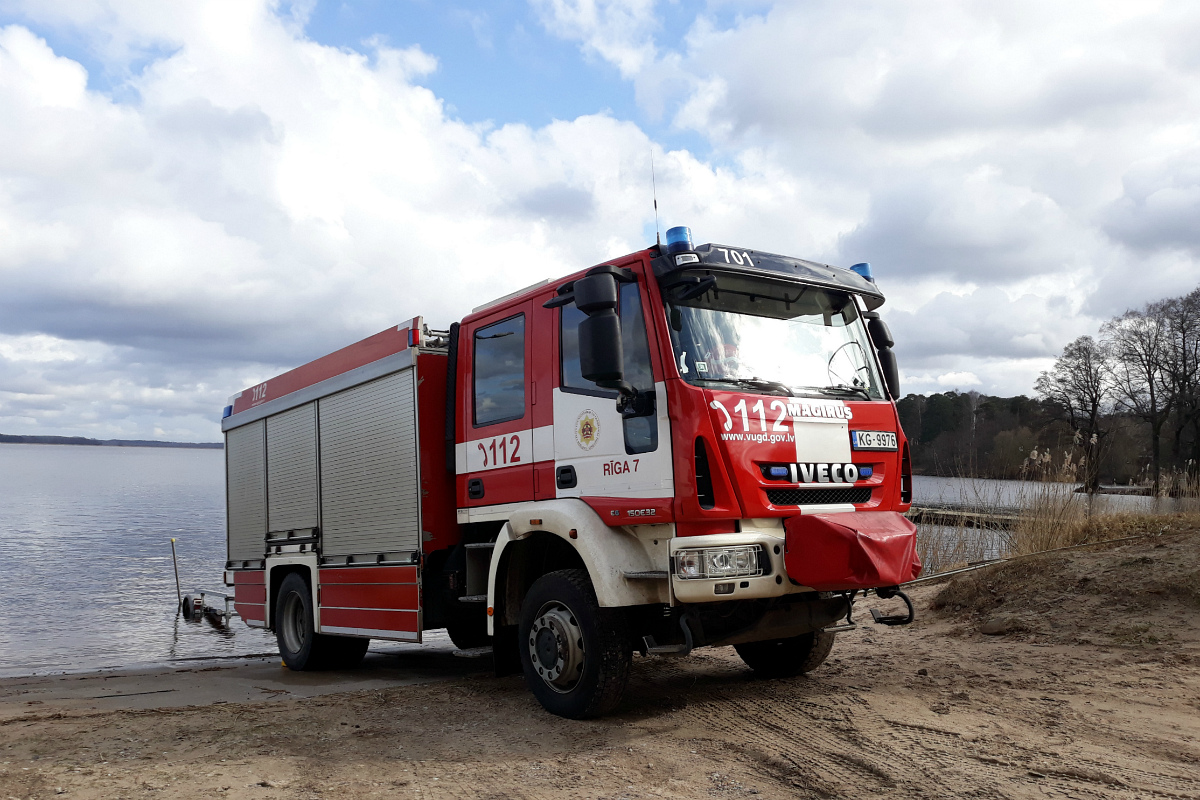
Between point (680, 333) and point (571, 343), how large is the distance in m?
0.92

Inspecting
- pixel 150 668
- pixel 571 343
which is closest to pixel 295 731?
pixel 571 343

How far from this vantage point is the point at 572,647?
5.71 m

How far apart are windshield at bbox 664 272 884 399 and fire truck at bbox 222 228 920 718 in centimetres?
1

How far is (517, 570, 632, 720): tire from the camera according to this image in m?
5.54

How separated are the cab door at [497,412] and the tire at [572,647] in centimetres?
78

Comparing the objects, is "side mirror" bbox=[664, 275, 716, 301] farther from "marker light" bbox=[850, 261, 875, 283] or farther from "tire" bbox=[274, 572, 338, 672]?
"tire" bbox=[274, 572, 338, 672]

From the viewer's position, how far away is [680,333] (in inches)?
217

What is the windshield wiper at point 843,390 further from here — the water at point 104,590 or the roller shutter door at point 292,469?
the water at point 104,590

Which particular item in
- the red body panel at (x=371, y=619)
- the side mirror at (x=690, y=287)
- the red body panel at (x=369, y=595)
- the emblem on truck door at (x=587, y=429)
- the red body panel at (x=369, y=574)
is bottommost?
the red body panel at (x=371, y=619)

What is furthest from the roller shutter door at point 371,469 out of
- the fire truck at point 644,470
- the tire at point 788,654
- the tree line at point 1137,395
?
the tree line at point 1137,395

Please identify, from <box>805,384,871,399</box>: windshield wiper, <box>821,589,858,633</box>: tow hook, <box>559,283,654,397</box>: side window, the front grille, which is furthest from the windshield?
<box>821,589,858,633</box>: tow hook

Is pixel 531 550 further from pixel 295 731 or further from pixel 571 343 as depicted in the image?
pixel 295 731

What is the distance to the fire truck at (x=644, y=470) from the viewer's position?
17.2 ft

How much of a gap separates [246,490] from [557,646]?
21.7 ft
